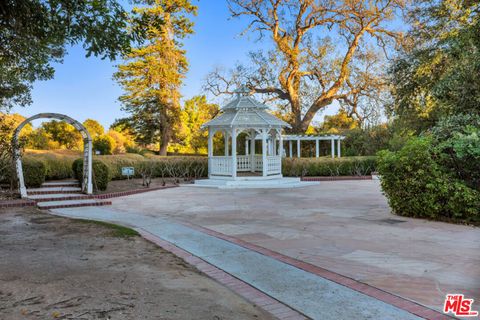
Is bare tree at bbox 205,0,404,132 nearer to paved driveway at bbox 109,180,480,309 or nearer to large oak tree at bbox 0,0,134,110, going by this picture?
paved driveway at bbox 109,180,480,309

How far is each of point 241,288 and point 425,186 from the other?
5.48 metres

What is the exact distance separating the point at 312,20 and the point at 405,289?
25.5 m

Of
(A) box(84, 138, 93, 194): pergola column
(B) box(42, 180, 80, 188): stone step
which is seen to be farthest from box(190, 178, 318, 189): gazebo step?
(A) box(84, 138, 93, 194): pergola column

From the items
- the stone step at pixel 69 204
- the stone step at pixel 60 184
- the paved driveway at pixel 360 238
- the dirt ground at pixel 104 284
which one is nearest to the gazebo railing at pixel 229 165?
the stone step at pixel 60 184

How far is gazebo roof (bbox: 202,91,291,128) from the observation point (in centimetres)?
1791

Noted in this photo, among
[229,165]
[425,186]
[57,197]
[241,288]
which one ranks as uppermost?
[229,165]

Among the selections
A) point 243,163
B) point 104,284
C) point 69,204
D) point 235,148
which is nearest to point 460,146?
point 104,284

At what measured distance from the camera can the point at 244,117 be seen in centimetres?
1820

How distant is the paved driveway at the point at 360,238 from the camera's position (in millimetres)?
4172

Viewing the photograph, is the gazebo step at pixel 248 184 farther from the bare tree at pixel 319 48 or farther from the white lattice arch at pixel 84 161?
the bare tree at pixel 319 48

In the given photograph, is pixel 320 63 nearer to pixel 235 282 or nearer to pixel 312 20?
pixel 312 20

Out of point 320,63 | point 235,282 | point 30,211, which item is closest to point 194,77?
point 320,63

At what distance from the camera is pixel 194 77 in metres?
29.6

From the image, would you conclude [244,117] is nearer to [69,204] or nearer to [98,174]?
[98,174]
